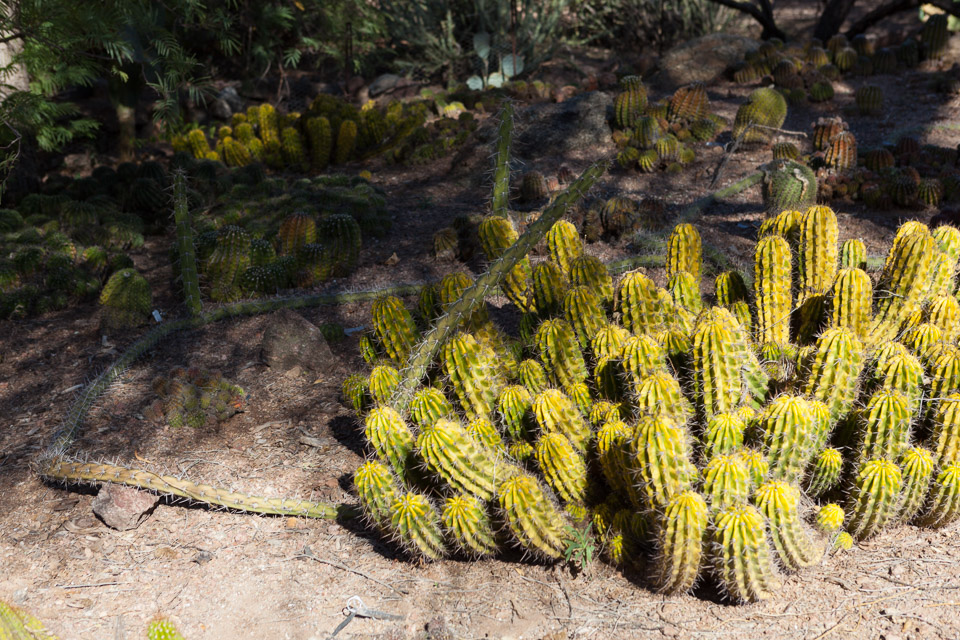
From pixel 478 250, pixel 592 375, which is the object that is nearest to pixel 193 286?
pixel 478 250

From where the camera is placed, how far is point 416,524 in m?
2.94

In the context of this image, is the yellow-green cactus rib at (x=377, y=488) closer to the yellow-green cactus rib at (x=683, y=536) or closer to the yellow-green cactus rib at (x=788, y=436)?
the yellow-green cactus rib at (x=683, y=536)

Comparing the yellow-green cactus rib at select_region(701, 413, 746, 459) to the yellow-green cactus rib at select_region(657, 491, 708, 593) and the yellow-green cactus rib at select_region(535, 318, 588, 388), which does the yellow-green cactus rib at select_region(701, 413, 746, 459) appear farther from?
the yellow-green cactus rib at select_region(535, 318, 588, 388)

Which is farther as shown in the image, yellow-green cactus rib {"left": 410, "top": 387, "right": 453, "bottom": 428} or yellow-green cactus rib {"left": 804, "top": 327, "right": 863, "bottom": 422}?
yellow-green cactus rib {"left": 410, "top": 387, "right": 453, "bottom": 428}

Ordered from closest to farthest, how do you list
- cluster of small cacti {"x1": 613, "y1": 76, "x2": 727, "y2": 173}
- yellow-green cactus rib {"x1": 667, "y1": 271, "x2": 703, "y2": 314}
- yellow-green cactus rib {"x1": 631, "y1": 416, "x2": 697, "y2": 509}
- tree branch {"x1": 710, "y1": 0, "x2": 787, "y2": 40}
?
yellow-green cactus rib {"x1": 631, "y1": 416, "x2": 697, "y2": 509}, yellow-green cactus rib {"x1": 667, "y1": 271, "x2": 703, "y2": 314}, cluster of small cacti {"x1": 613, "y1": 76, "x2": 727, "y2": 173}, tree branch {"x1": 710, "y1": 0, "x2": 787, "y2": 40}

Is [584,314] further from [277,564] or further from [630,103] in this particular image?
[630,103]

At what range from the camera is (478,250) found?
575cm

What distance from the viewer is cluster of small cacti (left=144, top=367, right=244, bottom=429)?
4090 millimetres

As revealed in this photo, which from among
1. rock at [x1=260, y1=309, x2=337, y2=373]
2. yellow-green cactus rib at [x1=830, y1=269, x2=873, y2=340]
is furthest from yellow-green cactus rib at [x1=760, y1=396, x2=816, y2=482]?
rock at [x1=260, y1=309, x2=337, y2=373]

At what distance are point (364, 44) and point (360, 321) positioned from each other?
7.36 m

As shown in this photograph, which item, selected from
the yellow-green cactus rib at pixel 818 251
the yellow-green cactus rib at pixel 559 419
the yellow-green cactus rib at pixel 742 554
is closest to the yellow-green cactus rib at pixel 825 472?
the yellow-green cactus rib at pixel 742 554

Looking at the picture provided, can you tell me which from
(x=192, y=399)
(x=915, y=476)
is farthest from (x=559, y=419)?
(x=192, y=399)

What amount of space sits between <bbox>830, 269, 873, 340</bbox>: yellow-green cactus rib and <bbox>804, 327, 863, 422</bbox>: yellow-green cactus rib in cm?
40

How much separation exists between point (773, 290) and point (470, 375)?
149cm
